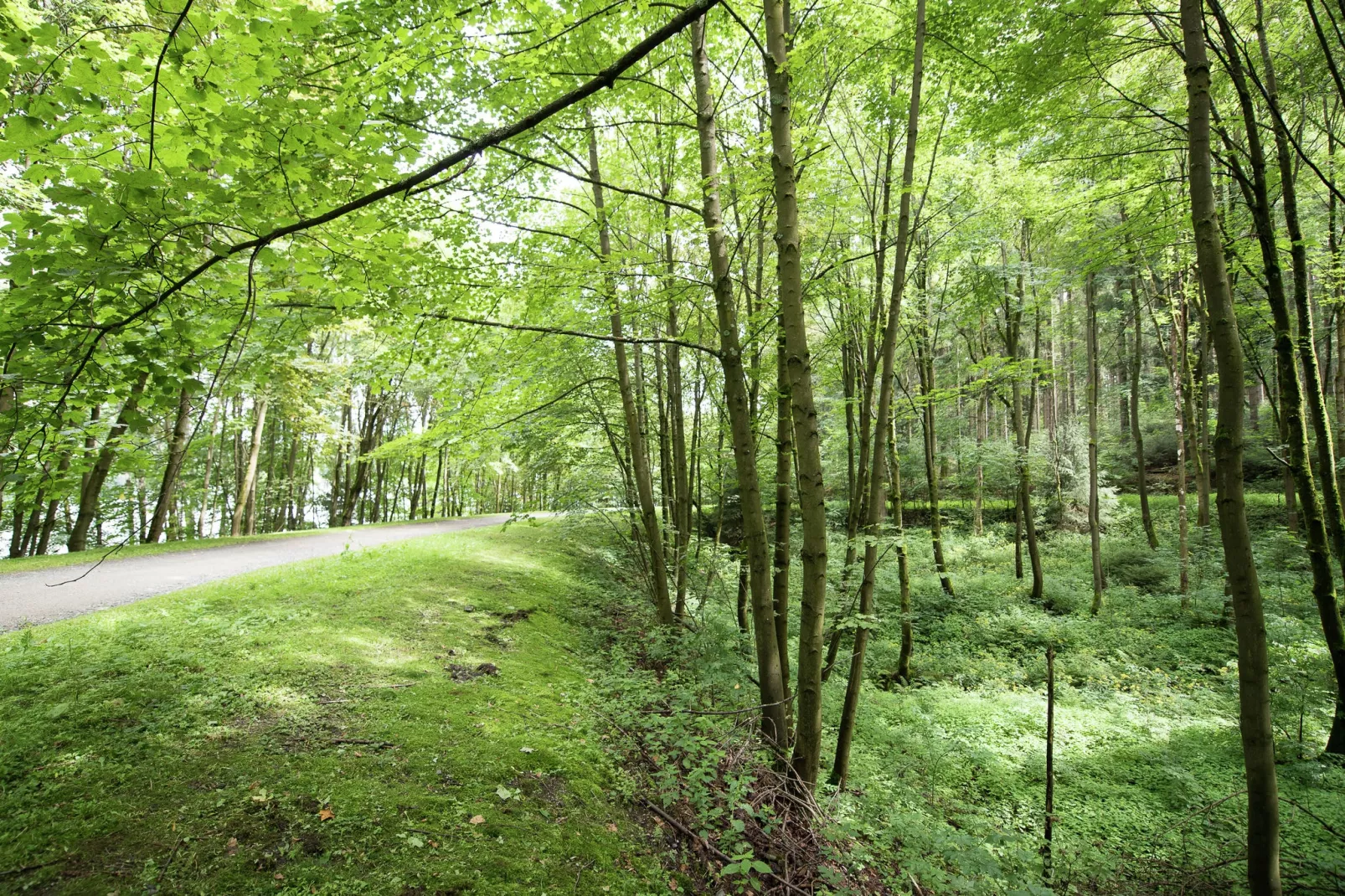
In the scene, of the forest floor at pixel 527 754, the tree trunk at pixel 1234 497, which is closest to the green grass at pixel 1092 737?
the forest floor at pixel 527 754

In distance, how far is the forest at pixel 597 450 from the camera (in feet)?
6.88

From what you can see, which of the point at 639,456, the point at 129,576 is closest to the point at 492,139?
the point at 639,456

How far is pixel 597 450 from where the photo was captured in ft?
32.1

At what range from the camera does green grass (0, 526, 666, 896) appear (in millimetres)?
2689

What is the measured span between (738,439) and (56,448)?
11.1 feet

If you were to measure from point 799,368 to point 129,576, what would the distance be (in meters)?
10.1

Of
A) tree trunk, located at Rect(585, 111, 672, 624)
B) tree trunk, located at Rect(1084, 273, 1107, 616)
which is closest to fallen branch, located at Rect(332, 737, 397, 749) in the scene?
tree trunk, located at Rect(585, 111, 672, 624)

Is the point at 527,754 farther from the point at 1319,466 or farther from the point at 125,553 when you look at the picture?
the point at 125,553

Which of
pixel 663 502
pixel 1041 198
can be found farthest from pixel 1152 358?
pixel 663 502

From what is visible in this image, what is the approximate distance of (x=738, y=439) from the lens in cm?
386

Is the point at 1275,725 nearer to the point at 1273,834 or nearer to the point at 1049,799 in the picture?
the point at 1049,799

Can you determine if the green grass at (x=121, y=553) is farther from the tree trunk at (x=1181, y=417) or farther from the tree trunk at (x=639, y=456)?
the tree trunk at (x=1181, y=417)

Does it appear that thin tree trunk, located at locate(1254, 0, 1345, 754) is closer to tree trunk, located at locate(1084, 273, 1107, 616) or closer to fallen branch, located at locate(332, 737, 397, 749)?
tree trunk, located at locate(1084, 273, 1107, 616)

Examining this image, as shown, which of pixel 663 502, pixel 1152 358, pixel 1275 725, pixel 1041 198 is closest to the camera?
pixel 1275 725
